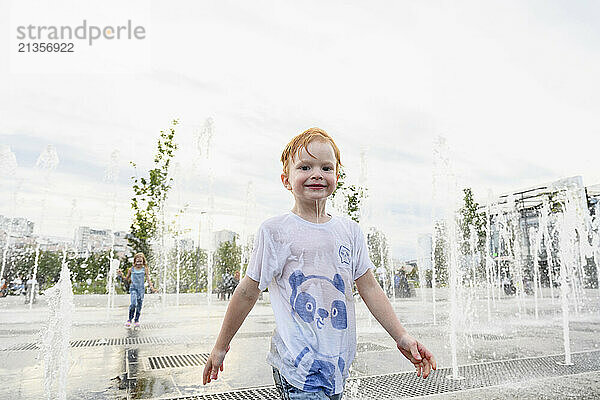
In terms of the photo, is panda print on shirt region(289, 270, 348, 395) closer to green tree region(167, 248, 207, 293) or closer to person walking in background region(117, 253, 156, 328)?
person walking in background region(117, 253, 156, 328)

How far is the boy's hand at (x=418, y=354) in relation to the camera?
1596 mm

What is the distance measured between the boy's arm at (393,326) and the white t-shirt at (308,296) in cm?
11

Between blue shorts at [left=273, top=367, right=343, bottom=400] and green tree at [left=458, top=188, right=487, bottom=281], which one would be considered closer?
blue shorts at [left=273, top=367, right=343, bottom=400]

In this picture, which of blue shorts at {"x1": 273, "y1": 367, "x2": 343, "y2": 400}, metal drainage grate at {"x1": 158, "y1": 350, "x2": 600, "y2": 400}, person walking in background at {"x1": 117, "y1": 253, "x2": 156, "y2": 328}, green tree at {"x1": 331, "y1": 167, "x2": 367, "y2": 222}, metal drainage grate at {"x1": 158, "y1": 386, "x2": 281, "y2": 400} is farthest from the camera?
green tree at {"x1": 331, "y1": 167, "x2": 367, "y2": 222}

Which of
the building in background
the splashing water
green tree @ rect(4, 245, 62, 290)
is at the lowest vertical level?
the splashing water

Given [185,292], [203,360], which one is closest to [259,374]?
[203,360]

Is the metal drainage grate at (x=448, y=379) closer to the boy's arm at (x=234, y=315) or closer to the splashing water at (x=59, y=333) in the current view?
the splashing water at (x=59, y=333)

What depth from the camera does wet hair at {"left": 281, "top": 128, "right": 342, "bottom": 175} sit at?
5.62 feet

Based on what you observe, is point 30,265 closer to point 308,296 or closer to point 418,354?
point 308,296

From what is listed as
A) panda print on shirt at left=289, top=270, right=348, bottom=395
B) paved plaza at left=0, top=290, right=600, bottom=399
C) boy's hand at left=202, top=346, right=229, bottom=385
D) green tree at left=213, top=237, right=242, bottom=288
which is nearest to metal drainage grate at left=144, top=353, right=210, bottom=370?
paved plaza at left=0, top=290, right=600, bottom=399

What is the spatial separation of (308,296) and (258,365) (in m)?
3.54

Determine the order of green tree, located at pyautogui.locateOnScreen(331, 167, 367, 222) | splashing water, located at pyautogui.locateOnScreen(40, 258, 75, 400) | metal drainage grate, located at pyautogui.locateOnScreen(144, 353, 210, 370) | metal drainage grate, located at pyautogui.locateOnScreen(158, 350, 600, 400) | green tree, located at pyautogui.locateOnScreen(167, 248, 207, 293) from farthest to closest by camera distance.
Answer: green tree, located at pyautogui.locateOnScreen(167, 248, 207, 293)
green tree, located at pyautogui.locateOnScreen(331, 167, 367, 222)
metal drainage grate, located at pyautogui.locateOnScreen(144, 353, 210, 370)
splashing water, located at pyautogui.locateOnScreen(40, 258, 75, 400)
metal drainage grate, located at pyautogui.locateOnScreen(158, 350, 600, 400)

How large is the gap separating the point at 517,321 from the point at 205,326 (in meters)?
6.40

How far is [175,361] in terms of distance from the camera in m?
5.00
